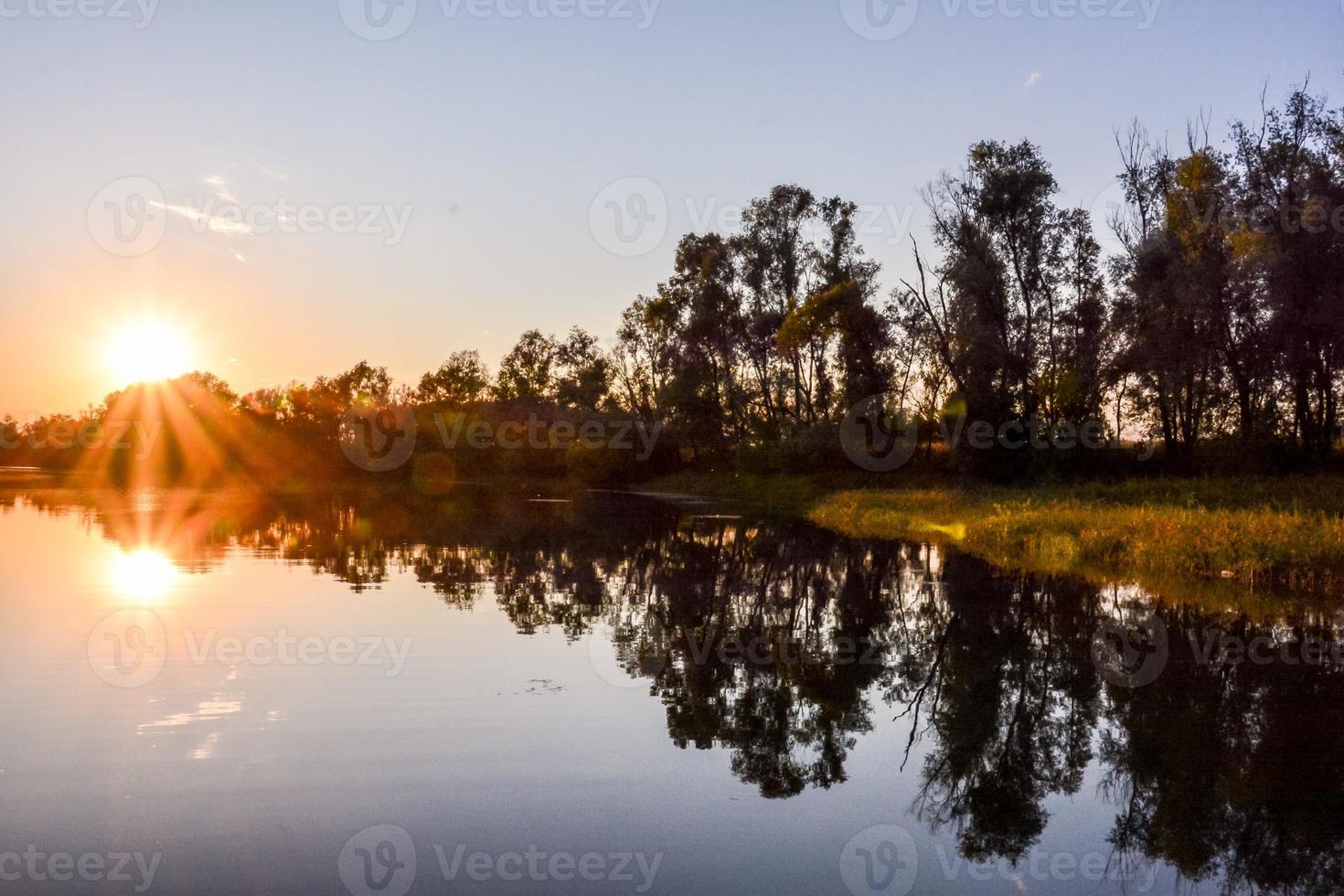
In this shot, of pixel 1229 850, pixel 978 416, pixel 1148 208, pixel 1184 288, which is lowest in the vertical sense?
pixel 1229 850

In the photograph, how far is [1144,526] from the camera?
1009 inches

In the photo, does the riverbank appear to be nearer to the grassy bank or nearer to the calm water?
the grassy bank

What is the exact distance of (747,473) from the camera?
7006cm

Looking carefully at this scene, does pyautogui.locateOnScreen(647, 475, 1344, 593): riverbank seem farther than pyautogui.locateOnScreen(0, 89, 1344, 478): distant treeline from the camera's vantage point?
No

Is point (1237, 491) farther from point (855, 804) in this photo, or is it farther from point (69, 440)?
point (69, 440)

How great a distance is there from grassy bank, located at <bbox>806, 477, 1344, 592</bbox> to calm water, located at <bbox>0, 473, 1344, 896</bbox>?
356 centimetres

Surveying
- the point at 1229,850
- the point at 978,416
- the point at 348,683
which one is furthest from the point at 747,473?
the point at 1229,850

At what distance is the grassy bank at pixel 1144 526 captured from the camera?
21234 mm

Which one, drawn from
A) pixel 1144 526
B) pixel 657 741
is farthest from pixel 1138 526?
pixel 657 741

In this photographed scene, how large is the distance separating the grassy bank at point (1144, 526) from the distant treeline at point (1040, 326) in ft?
21.5

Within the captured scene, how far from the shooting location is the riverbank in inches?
836

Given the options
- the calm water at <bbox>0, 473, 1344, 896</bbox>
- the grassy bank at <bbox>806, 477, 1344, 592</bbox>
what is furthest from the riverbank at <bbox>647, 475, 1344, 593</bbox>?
the calm water at <bbox>0, 473, 1344, 896</bbox>

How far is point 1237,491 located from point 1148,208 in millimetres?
21727

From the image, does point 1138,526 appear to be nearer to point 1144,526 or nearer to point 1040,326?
point 1144,526
